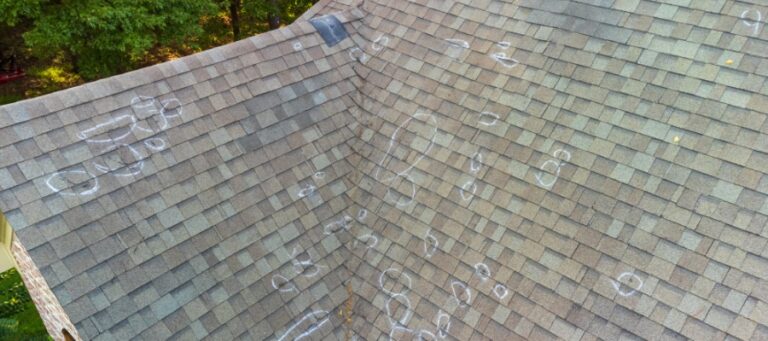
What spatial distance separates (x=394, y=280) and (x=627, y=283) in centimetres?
204

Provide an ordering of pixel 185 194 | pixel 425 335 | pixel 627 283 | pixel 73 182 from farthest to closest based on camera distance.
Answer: pixel 185 194 < pixel 425 335 < pixel 73 182 < pixel 627 283

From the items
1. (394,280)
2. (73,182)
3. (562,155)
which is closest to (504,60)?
(562,155)

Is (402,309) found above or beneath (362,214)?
beneath

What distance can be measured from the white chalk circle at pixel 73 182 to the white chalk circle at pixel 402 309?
8.97 ft

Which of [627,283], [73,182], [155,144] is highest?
[73,182]

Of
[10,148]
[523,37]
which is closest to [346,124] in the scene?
[523,37]

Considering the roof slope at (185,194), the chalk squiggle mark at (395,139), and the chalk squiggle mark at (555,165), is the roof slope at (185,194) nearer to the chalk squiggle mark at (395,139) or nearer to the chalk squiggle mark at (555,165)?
the chalk squiggle mark at (395,139)

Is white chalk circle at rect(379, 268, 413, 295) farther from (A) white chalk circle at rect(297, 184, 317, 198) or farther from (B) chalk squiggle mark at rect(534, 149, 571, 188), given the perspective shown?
(B) chalk squiggle mark at rect(534, 149, 571, 188)

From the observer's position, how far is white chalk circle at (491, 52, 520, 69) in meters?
6.02

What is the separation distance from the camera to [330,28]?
7078mm

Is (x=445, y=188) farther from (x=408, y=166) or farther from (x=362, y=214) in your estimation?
(x=362, y=214)

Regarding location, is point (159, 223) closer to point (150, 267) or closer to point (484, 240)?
point (150, 267)

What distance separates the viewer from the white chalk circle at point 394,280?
5398 mm

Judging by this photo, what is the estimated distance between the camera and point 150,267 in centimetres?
480
